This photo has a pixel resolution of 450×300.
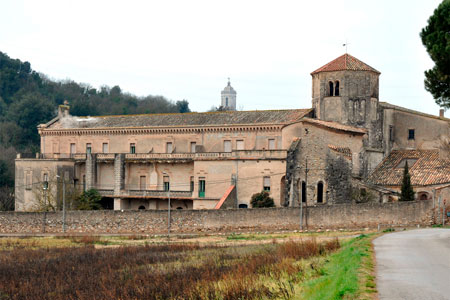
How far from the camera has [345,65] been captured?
49.7 meters

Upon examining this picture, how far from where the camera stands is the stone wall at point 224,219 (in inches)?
1567

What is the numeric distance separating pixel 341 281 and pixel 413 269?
2.60 m

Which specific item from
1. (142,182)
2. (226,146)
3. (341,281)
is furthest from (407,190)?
(341,281)

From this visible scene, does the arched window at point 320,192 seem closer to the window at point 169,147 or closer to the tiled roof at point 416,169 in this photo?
the tiled roof at point 416,169

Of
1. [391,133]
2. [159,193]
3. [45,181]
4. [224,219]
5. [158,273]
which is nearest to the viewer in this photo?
[158,273]

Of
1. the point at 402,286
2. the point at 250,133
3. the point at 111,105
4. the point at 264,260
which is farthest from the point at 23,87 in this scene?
the point at 402,286

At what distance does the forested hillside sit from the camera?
3482 inches

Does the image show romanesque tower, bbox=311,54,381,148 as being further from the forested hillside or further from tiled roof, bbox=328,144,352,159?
the forested hillside

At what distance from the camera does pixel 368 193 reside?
4462 centimetres

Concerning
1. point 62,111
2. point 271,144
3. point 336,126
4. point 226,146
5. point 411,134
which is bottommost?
point 226,146

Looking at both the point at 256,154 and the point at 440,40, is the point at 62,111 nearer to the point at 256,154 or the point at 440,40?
the point at 256,154

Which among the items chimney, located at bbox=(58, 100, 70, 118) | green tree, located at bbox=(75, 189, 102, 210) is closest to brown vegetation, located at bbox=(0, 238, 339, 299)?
green tree, located at bbox=(75, 189, 102, 210)

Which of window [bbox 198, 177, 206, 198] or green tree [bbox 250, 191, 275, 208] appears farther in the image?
window [bbox 198, 177, 206, 198]

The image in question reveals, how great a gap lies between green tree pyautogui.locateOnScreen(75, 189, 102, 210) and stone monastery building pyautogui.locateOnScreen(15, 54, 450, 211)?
3.03 ft
